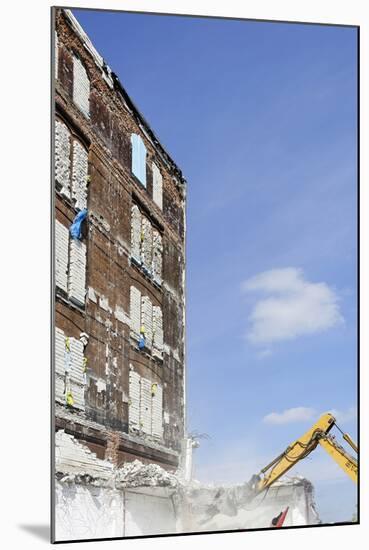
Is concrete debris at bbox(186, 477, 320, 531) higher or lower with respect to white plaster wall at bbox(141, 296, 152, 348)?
lower

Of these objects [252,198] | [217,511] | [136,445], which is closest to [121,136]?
[252,198]

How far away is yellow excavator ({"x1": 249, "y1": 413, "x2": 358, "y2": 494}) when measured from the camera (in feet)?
25.8

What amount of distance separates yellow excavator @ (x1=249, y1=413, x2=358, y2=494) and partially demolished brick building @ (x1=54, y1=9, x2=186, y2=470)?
617mm

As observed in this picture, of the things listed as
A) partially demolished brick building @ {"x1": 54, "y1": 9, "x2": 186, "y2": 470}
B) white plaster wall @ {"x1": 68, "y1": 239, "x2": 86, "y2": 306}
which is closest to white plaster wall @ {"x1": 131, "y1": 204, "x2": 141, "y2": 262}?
partially demolished brick building @ {"x1": 54, "y1": 9, "x2": 186, "y2": 470}

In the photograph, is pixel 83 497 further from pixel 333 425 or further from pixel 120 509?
pixel 333 425

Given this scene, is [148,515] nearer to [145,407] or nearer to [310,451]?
[145,407]

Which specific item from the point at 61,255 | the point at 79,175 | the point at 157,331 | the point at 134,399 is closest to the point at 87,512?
the point at 134,399

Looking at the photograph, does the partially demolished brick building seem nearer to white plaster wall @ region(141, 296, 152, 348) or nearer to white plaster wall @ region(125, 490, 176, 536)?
white plaster wall @ region(141, 296, 152, 348)

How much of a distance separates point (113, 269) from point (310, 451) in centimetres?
178

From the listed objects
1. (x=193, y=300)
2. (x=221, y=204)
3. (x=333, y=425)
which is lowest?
(x=333, y=425)

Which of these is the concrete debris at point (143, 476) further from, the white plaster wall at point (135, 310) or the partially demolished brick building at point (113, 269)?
the white plaster wall at point (135, 310)

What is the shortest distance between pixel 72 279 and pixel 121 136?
104 centimetres

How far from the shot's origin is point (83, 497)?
7.20 metres

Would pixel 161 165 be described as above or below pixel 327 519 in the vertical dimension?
above
